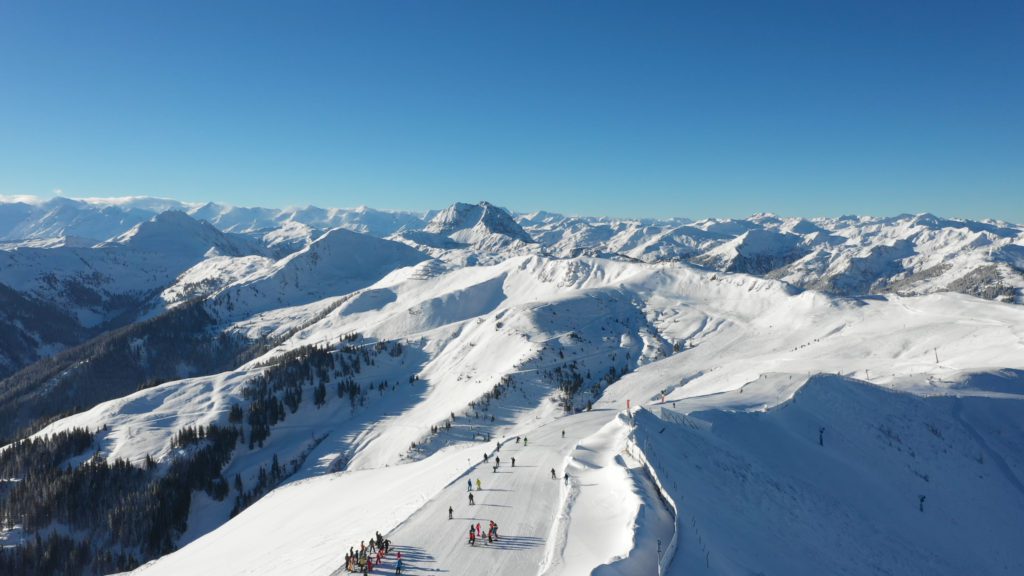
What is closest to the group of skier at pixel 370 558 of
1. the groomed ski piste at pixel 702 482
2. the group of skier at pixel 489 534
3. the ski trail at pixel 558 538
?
the groomed ski piste at pixel 702 482

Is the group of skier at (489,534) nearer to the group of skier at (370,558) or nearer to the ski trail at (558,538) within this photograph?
the ski trail at (558,538)

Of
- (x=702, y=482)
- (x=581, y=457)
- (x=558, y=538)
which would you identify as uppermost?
(x=558, y=538)

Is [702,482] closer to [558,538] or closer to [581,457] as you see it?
[581,457]

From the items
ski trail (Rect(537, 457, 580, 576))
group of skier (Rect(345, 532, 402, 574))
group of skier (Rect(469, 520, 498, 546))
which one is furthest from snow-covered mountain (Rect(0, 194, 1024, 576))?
group of skier (Rect(345, 532, 402, 574))

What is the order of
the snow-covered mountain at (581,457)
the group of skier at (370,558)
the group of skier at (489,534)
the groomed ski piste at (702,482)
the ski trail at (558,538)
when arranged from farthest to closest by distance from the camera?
1. the snow-covered mountain at (581,457)
2. the groomed ski piste at (702,482)
3. the group of skier at (489,534)
4. the group of skier at (370,558)
5. the ski trail at (558,538)

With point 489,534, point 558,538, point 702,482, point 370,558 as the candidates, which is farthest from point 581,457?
point 370,558

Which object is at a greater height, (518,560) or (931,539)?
(518,560)

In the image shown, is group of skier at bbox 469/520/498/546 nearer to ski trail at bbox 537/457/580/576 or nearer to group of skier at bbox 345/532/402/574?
ski trail at bbox 537/457/580/576

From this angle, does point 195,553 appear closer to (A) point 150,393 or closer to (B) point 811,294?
(A) point 150,393

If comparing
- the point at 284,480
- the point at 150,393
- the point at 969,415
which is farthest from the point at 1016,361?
the point at 150,393
